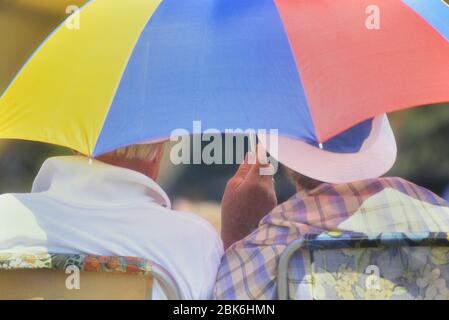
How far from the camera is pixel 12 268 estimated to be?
227 centimetres

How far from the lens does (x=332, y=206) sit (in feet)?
7.82

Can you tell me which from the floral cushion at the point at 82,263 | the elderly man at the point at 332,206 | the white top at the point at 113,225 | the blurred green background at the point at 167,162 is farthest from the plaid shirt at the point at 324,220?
the blurred green background at the point at 167,162

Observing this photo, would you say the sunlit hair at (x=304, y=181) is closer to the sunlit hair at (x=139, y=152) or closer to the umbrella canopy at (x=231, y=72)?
Result: the umbrella canopy at (x=231, y=72)

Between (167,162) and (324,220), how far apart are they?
181 inches

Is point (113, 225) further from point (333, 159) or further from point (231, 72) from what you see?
point (333, 159)

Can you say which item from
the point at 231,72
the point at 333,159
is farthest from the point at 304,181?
the point at 231,72

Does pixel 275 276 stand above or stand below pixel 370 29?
below

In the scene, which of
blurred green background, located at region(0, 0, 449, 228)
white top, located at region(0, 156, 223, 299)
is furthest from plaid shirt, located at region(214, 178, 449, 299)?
blurred green background, located at region(0, 0, 449, 228)

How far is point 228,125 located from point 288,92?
0.71ft

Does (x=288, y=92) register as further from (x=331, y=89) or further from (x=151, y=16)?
(x=151, y=16)

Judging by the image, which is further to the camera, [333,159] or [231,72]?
[333,159]

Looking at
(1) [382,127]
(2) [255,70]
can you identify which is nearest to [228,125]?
(2) [255,70]

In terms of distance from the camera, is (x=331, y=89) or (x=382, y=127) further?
(x=382, y=127)
